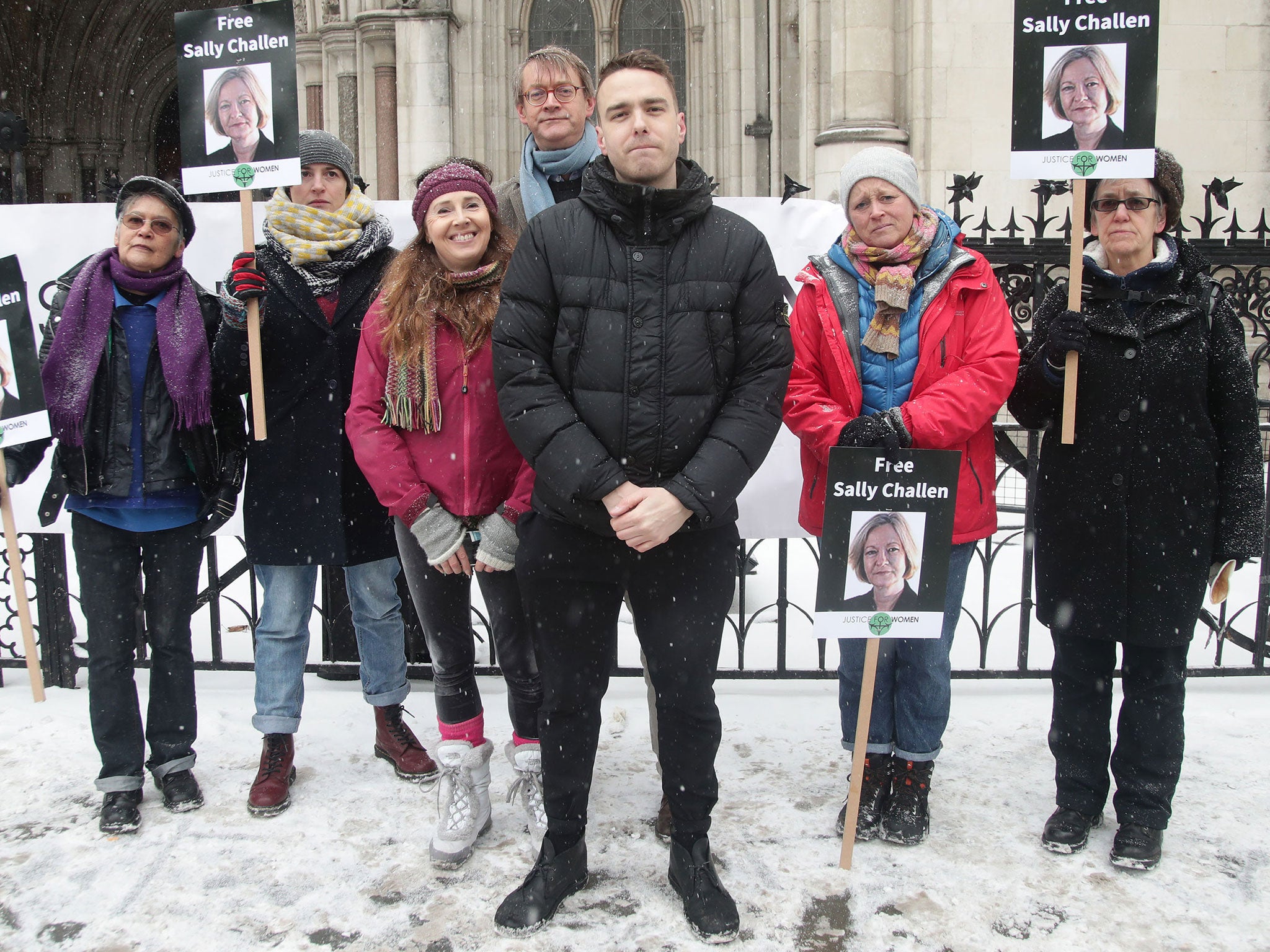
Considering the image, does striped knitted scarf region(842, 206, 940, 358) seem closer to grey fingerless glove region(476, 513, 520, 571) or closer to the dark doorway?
grey fingerless glove region(476, 513, 520, 571)

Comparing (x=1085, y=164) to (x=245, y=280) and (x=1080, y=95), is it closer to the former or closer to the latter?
(x=1080, y=95)

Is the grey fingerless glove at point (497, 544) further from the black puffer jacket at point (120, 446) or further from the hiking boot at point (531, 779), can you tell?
the black puffer jacket at point (120, 446)

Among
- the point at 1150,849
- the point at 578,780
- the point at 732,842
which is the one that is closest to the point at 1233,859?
the point at 1150,849

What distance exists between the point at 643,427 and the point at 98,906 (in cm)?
207

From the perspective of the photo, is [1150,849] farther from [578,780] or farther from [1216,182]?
[1216,182]

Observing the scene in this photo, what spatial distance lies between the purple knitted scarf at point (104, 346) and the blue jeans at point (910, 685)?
229 cm

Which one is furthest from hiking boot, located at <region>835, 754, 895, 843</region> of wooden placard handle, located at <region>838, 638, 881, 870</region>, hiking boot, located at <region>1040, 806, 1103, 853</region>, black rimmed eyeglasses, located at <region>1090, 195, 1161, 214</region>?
black rimmed eyeglasses, located at <region>1090, 195, 1161, 214</region>

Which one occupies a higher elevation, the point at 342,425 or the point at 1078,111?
the point at 1078,111

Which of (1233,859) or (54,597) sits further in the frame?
(54,597)

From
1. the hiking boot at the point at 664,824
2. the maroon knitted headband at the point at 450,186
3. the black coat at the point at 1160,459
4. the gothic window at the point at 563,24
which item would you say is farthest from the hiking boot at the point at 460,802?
the gothic window at the point at 563,24

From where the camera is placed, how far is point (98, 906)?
275cm

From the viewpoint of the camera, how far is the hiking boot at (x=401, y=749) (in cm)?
355

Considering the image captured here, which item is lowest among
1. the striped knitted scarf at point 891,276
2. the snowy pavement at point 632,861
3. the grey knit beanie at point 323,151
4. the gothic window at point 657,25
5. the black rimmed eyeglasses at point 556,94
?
the snowy pavement at point 632,861

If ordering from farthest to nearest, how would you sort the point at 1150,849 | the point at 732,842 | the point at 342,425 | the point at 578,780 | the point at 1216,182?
the point at 1216,182 < the point at 342,425 < the point at 732,842 < the point at 1150,849 < the point at 578,780
